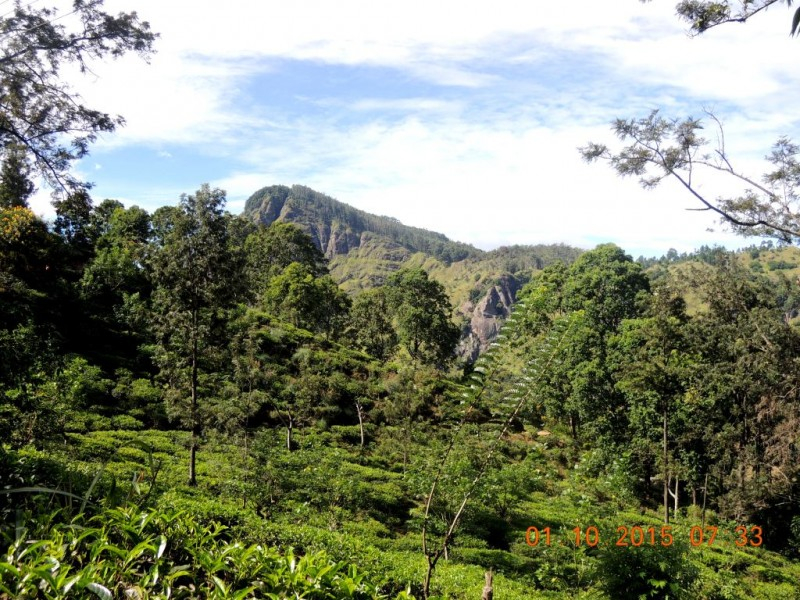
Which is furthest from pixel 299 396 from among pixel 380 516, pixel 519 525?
pixel 519 525

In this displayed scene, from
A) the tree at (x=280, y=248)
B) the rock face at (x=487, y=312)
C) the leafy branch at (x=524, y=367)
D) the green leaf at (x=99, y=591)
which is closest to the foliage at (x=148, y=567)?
the green leaf at (x=99, y=591)

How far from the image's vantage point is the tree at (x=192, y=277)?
43.3ft

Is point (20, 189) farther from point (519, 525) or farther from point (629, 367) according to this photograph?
point (629, 367)

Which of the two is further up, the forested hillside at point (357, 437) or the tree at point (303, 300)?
the tree at point (303, 300)

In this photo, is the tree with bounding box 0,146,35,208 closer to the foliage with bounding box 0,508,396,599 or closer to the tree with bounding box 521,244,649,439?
the foliage with bounding box 0,508,396,599

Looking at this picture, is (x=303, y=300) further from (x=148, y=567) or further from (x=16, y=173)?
(x=148, y=567)

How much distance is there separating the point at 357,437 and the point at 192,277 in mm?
13071

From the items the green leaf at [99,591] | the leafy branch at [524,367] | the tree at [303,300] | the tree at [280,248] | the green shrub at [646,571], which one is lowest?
the green shrub at [646,571]

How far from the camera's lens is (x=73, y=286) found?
25875 mm

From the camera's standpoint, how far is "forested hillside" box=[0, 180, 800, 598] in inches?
110

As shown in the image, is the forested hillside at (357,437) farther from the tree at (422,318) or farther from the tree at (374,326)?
the tree at (374,326)

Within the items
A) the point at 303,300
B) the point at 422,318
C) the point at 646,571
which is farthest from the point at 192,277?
the point at 422,318

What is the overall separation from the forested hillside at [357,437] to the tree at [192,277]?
6 cm

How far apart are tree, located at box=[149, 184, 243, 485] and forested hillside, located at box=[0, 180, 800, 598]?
6 cm
